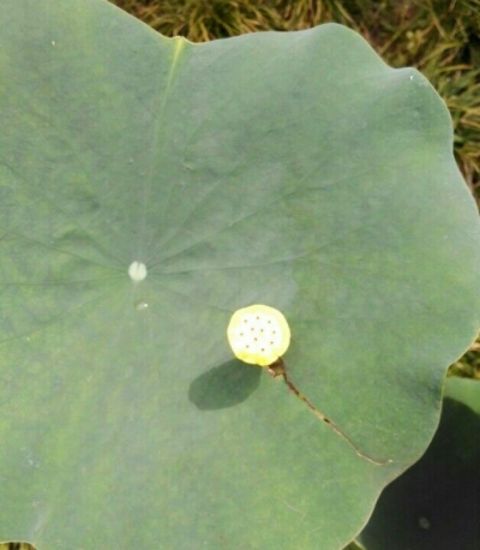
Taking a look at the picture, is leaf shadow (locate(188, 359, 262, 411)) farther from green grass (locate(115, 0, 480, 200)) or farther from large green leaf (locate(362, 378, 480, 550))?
green grass (locate(115, 0, 480, 200))

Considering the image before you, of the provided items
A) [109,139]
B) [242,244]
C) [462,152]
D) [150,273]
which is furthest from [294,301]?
[462,152]

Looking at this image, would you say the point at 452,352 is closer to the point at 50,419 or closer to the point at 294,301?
the point at 294,301

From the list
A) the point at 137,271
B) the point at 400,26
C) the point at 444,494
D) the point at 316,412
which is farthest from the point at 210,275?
the point at 400,26

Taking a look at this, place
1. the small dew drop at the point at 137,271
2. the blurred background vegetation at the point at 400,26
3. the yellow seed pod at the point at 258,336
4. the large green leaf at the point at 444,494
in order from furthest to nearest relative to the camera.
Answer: the blurred background vegetation at the point at 400,26, the large green leaf at the point at 444,494, the small dew drop at the point at 137,271, the yellow seed pod at the point at 258,336

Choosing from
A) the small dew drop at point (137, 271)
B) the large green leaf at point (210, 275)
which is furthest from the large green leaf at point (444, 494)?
the small dew drop at point (137, 271)

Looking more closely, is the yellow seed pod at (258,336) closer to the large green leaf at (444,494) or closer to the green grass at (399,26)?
the large green leaf at (444,494)
